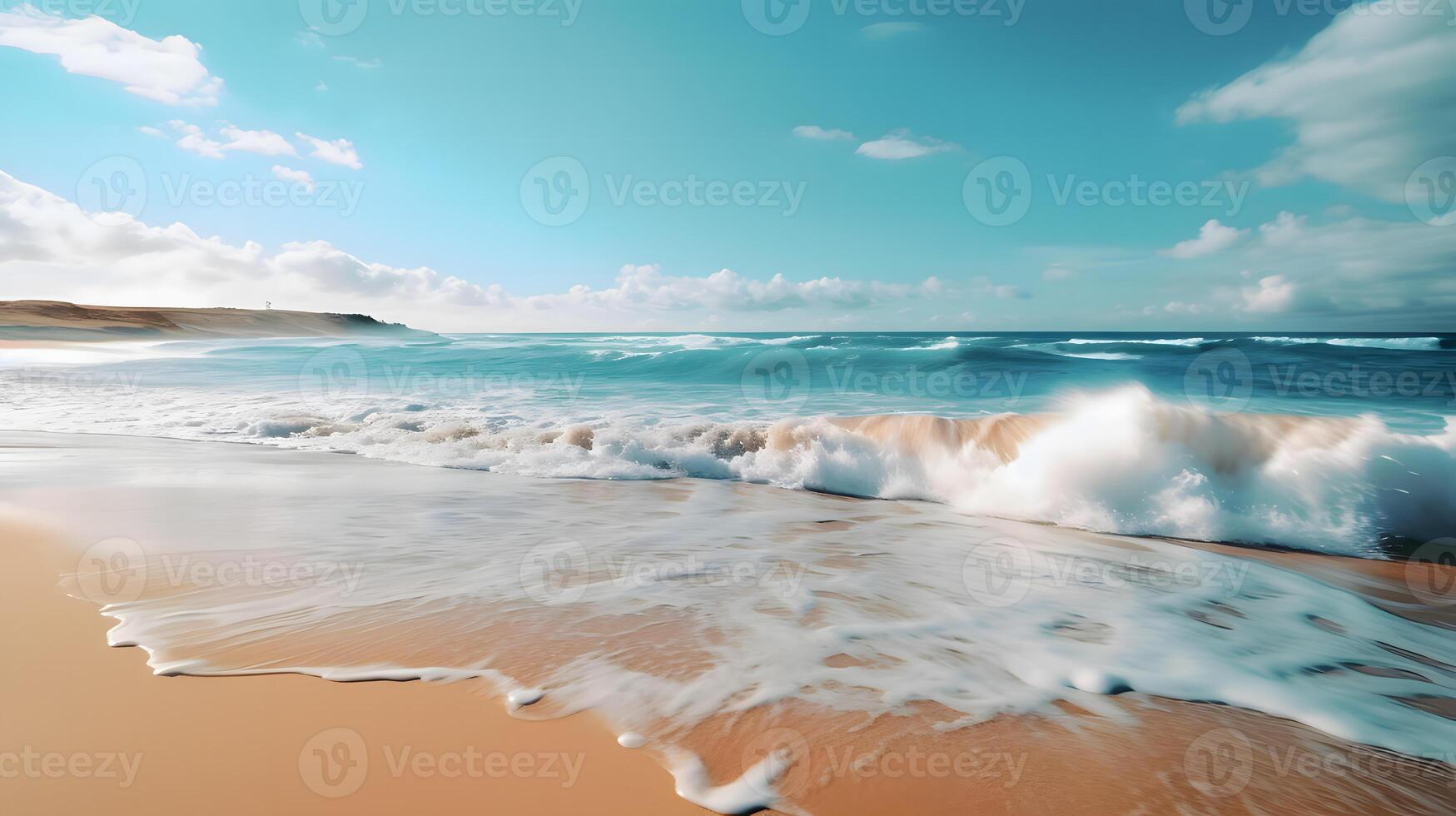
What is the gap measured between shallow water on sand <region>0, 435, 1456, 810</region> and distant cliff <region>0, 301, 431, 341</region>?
5074 centimetres

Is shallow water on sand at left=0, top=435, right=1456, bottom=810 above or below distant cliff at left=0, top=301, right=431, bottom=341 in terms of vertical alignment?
below

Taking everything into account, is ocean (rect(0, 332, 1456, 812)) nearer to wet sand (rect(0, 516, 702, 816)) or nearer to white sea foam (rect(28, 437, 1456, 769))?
white sea foam (rect(28, 437, 1456, 769))

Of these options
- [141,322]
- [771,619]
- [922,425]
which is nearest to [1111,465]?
[922,425]

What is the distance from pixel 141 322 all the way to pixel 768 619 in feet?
254

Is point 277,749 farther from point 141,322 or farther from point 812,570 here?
point 141,322

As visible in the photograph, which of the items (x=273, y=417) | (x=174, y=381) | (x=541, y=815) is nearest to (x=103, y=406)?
(x=273, y=417)

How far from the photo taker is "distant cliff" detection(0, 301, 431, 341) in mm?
43500

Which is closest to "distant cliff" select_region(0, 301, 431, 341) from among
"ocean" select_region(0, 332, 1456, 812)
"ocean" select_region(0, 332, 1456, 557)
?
"ocean" select_region(0, 332, 1456, 557)

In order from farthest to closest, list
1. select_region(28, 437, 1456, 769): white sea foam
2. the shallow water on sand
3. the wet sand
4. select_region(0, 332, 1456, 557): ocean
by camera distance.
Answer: select_region(0, 332, 1456, 557): ocean < select_region(28, 437, 1456, 769): white sea foam < the shallow water on sand < the wet sand

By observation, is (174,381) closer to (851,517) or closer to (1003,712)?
(851,517)

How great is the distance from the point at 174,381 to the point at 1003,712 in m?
24.0

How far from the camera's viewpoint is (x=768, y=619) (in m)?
3.34

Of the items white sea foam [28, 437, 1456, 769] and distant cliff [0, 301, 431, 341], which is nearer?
white sea foam [28, 437, 1456, 769]

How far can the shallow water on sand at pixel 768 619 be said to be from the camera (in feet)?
8.13
